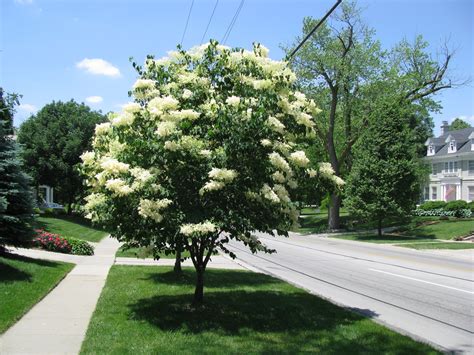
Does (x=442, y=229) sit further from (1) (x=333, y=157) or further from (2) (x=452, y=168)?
(2) (x=452, y=168)

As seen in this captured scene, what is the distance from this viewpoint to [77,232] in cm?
Answer: 2898

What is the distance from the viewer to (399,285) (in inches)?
518

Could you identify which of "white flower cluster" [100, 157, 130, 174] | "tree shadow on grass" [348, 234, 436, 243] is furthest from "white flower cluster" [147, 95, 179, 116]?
"tree shadow on grass" [348, 234, 436, 243]

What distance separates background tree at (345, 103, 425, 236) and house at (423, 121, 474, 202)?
22.0 meters

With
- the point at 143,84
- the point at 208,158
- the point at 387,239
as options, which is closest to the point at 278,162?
the point at 208,158

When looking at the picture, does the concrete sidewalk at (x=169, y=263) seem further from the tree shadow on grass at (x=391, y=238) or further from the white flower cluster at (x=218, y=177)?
the tree shadow on grass at (x=391, y=238)

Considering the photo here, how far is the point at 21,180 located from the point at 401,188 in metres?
25.1

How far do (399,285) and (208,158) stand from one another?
8.05m

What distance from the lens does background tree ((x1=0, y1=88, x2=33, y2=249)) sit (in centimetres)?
1193

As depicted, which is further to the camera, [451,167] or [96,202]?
[451,167]

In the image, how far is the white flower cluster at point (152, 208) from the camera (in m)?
6.96

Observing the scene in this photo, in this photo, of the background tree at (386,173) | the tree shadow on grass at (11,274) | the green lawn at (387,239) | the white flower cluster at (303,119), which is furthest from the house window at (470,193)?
the tree shadow on grass at (11,274)

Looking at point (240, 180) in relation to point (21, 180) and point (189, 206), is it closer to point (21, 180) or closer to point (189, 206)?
point (189, 206)

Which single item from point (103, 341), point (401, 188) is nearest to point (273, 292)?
point (103, 341)
